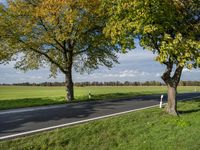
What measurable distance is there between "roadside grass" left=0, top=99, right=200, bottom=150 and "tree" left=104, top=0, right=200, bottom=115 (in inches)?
125

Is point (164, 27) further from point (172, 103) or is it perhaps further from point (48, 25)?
point (48, 25)

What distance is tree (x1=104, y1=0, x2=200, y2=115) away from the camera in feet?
56.4

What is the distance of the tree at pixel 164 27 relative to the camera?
56.4 feet

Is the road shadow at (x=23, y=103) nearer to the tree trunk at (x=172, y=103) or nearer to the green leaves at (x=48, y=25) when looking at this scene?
the green leaves at (x=48, y=25)

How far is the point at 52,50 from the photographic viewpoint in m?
32.9

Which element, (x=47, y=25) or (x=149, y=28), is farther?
(x=47, y=25)

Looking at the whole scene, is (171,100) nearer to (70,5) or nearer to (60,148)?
(60,148)

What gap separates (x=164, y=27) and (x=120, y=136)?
257 inches

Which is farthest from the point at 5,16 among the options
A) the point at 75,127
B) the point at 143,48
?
the point at 75,127

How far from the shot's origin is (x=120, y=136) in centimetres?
1398

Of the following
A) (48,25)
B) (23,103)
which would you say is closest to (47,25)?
(48,25)

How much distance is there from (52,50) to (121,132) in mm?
19613

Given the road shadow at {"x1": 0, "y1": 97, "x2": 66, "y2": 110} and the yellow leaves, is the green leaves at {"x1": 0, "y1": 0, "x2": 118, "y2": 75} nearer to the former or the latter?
the road shadow at {"x1": 0, "y1": 97, "x2": 66, "y2": 110}

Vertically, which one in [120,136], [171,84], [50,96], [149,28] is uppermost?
[149,28]
